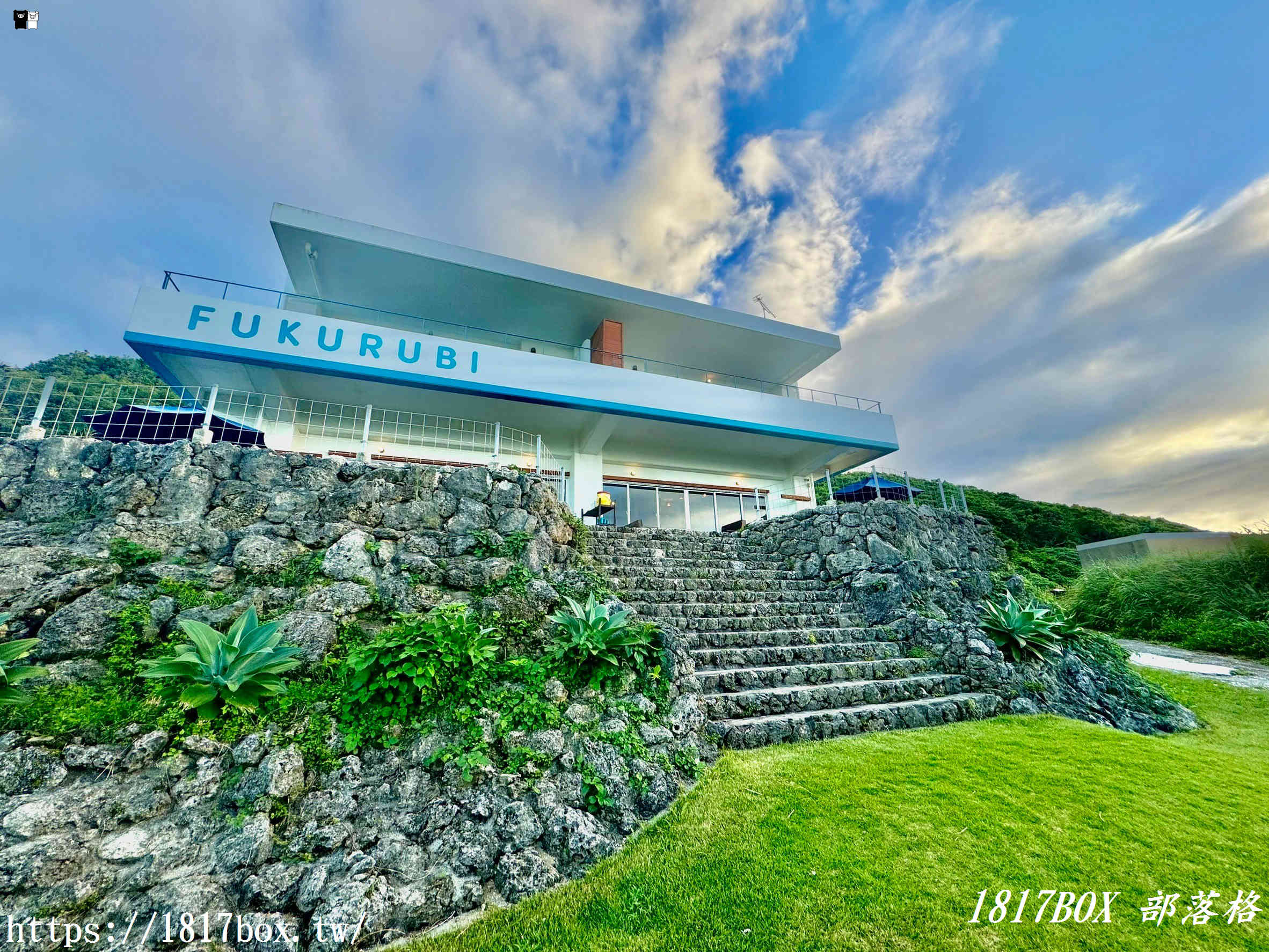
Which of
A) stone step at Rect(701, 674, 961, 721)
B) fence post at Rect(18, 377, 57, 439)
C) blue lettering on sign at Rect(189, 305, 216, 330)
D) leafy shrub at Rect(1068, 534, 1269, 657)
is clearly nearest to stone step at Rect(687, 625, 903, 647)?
stone step at Rect(701, 674, 961, 721)

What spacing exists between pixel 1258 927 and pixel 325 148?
14.6 m

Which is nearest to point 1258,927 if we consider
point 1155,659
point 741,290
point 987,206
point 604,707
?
point 604,707

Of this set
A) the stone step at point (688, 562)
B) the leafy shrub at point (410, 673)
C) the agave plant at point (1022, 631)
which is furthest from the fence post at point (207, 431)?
the agave plant at point (1022, 631)

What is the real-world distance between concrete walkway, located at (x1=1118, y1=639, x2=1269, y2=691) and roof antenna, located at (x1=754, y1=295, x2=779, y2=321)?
1265 centimetres

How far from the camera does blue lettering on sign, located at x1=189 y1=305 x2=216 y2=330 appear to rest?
8.48 m

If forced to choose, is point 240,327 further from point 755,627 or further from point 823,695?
point 823,695

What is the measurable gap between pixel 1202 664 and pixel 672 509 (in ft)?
34.0

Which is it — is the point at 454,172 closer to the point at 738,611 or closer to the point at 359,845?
the point at 738,611

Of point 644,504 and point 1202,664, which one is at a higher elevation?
point 644,504

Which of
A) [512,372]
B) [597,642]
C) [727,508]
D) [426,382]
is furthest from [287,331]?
[727,508]

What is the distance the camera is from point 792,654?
5.71m

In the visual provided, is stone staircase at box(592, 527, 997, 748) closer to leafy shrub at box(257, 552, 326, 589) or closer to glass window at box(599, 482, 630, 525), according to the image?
leafy shrub at box(257, 552, 326, 589)

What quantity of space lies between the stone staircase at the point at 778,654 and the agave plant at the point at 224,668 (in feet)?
12.2

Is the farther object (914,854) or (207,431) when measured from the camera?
(207,431)
